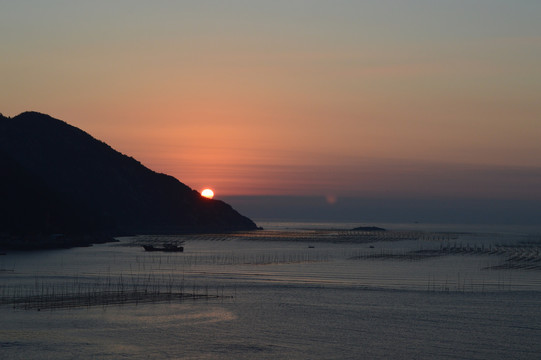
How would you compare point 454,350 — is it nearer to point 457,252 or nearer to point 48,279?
point 48,279

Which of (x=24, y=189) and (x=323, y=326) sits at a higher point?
(x=24, y=189)

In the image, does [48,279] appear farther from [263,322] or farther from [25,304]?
[263,322]

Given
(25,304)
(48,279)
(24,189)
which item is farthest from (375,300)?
(24,189)

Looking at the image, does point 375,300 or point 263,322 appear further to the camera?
point 375,300

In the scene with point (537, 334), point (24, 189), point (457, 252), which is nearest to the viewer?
point (537, 334)

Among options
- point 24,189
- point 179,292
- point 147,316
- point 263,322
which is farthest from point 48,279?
point 24,189

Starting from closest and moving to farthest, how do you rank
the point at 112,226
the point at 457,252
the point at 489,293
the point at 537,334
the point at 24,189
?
the point at 537,334, the point at 489,293, the point at 457,252, the point at 24,189, the point at 112,226
